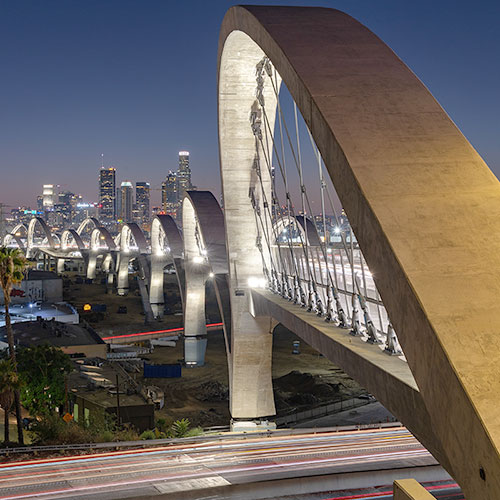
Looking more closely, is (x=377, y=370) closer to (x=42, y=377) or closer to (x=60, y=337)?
(x=42, y=377)

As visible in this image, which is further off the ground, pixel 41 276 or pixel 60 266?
pixel 60 266

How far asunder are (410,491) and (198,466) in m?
8.59

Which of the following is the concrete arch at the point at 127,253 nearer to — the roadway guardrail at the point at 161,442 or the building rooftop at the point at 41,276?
the building rooftop at the point at 41,276

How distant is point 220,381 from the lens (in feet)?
134

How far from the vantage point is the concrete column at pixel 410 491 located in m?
8.59

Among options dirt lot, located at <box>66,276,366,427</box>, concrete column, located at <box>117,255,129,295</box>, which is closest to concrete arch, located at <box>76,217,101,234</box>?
concrete column, located at <box>117,255,129,295</box>

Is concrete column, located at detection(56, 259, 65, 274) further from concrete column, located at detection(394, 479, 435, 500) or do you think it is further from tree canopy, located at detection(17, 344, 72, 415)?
concrete column, located at detection(394, 479, 435, 500)

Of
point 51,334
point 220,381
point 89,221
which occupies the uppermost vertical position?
point 89,221

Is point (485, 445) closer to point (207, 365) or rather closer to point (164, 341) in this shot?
point (207, 365)

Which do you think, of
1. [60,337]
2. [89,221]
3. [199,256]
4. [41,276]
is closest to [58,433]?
[60,337]

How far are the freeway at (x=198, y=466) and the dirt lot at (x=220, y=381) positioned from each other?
497 inches

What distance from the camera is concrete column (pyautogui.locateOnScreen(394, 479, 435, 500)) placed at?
8.59 m

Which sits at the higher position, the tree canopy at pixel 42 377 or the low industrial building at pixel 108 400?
the tree canopy at pixel 42 377

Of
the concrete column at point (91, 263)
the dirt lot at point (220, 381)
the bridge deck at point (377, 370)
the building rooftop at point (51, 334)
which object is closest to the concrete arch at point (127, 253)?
the concrete column at point (91, 263)
